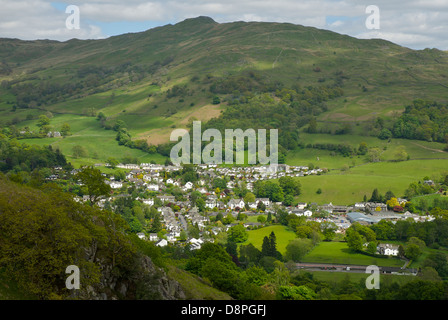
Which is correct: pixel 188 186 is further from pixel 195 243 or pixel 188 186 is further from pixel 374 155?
pixel 374 155

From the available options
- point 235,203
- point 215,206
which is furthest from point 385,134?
point 215,206

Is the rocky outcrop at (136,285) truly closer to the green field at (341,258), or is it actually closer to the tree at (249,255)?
the tree at (249,255)

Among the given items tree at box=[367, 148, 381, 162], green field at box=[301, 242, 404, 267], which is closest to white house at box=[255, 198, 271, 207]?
green field at box=[301, 242, 404, 267]

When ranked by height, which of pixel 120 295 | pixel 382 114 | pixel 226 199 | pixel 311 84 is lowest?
pixel 226 199

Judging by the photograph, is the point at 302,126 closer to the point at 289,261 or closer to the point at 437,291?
the point at 289,261

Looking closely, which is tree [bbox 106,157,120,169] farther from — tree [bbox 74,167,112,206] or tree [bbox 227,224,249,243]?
tree [bbox 74,167,112,206]

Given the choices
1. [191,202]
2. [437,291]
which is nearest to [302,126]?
[191,202]

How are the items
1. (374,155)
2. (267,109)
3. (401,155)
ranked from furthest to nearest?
(267,109), (374,155), (401,155)
